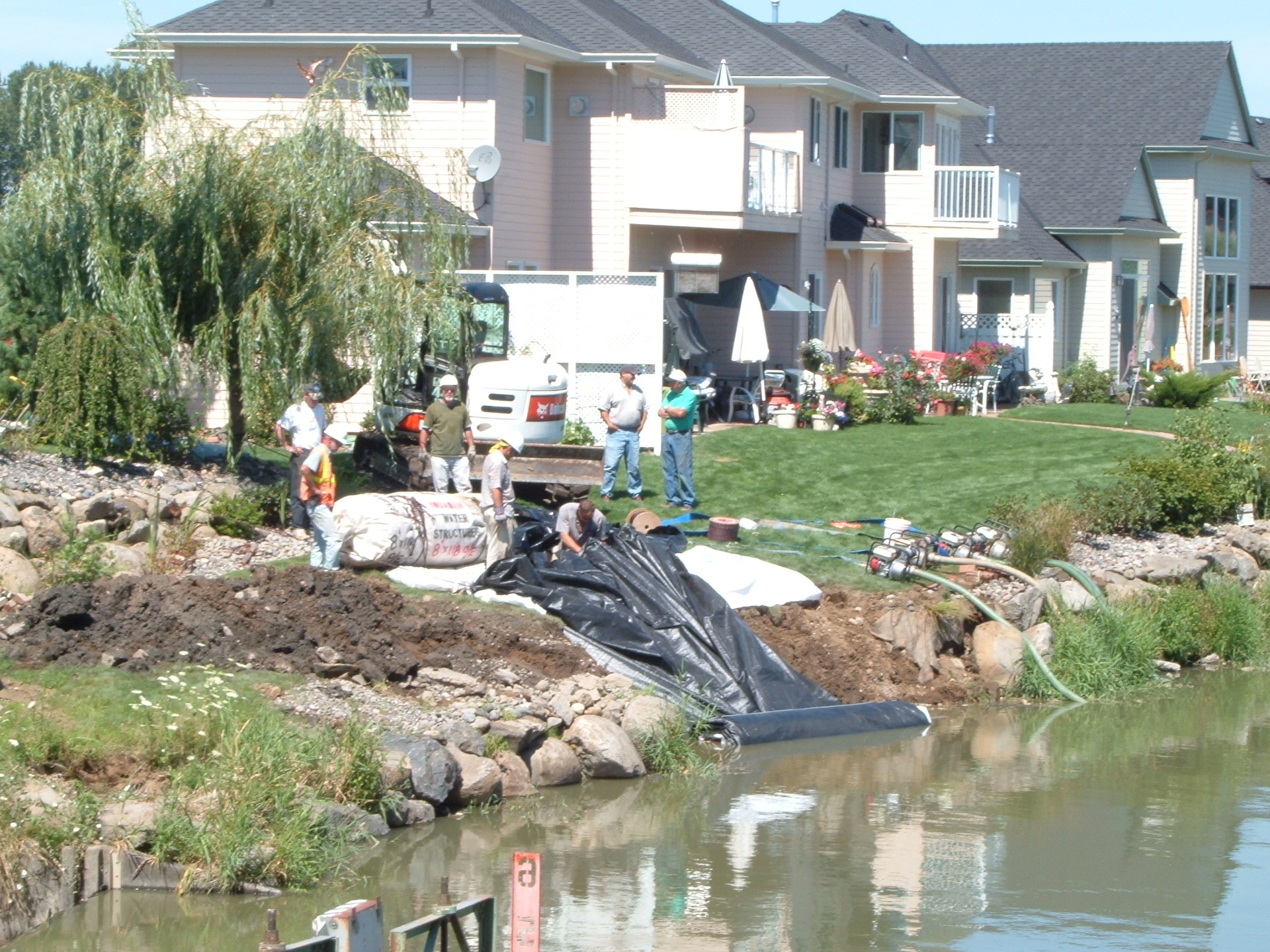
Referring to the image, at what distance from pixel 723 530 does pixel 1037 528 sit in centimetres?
354

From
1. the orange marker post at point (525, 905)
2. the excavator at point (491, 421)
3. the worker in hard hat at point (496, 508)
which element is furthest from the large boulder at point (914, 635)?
the orange marker post at point (525, 905)

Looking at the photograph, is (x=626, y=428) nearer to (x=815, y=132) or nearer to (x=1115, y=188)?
(x=815, y=132)

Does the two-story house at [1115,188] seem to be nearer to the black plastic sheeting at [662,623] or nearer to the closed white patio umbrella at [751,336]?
the closed white patio umbrella at [751,336]

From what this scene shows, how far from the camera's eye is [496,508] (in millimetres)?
16000

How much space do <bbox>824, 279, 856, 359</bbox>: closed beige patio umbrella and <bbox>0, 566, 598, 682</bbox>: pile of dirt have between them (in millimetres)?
15867

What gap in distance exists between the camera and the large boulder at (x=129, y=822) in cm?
991

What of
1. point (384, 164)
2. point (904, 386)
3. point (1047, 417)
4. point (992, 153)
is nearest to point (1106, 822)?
point (384, 164)

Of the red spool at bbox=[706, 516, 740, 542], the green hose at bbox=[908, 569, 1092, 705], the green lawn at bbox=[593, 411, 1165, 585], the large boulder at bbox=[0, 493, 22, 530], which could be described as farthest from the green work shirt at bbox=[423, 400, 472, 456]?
the green hose at bbox=[908, 569, 1092, 705]

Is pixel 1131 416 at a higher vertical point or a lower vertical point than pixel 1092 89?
lower

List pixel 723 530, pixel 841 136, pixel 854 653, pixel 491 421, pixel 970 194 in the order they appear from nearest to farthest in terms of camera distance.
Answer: pixel 854 653, pixel 723 530, pixel 491 421, pixel 841 136, pixel 970 194

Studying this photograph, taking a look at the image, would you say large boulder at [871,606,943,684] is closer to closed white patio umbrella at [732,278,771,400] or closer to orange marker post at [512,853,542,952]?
orange marker post at [512,853,542,952]

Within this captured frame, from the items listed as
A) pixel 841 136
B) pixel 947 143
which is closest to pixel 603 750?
pixel 841 136

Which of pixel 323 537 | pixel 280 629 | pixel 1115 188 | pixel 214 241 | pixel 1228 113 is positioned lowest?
pixel 280 629

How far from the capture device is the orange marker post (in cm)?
698
